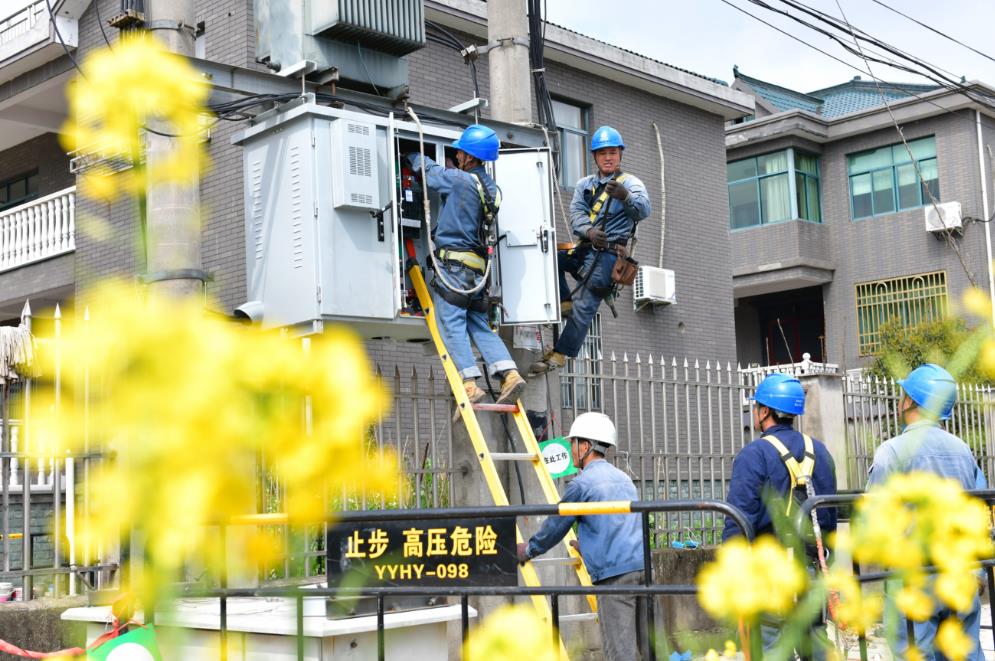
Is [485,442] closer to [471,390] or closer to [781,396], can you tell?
[471,390]

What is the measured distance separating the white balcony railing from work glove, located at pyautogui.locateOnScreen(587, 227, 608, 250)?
10.8 m

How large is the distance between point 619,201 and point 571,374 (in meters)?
1.46

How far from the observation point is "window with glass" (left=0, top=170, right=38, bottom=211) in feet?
67.4

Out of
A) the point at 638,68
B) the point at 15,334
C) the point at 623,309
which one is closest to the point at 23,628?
the point at 15,334

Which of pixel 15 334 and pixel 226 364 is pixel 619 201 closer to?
pixel 15 334

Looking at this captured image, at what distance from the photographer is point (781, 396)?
6609 mm

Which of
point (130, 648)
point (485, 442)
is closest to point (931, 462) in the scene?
point (485, 442)

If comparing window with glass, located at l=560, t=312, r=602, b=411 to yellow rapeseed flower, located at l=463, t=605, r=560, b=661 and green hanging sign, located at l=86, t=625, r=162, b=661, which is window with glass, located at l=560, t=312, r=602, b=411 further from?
yellow rapeseed flower, located at l=463, t=605, r=560, b=661

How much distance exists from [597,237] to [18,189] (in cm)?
1542

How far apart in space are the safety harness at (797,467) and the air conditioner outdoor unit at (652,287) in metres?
11.9

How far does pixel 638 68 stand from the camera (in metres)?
19.0

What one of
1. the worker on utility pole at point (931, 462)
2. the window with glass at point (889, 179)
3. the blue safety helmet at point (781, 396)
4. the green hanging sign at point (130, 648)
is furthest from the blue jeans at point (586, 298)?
the window with glass at point (889, 179)

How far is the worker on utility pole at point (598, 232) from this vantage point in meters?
8.43

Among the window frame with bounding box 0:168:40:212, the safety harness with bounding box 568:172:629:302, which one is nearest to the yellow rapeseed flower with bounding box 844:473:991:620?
the safety harness with bounding box 568:172:629:302
